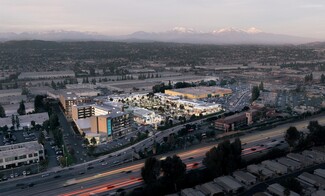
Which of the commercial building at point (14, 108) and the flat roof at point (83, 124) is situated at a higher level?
the flat roof at point (83, 124)

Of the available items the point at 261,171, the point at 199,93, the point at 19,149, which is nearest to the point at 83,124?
the point at 19,149

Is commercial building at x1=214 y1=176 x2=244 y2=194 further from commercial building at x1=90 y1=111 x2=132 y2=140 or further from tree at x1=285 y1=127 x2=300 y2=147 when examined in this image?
commercial building at x1=90 y1=111 x2=132 y2=140

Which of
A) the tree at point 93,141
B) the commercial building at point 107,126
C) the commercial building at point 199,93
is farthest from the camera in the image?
→ the commercial building at point 199,93

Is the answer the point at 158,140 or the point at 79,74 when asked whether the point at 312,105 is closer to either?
the point at 158,140

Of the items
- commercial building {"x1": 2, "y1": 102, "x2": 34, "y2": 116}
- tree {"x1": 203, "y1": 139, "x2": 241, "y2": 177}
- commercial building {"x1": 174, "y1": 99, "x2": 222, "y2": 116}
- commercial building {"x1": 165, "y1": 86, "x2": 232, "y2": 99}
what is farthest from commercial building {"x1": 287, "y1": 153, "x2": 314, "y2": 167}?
commercial building {"x1": 2, "y1": 102, "x2": 34, "y2": 116}

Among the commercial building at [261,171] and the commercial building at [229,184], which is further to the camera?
the commercial building at [261,171]

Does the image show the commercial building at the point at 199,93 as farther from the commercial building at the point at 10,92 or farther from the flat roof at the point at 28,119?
the commercial building at the point at 10,92

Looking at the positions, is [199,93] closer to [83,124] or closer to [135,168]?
[83,124]

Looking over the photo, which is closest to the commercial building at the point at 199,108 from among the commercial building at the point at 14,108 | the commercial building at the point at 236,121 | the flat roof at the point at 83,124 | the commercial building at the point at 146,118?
the commercial building at the point at 236,121

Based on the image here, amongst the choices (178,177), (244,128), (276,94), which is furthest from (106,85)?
(178,177)
